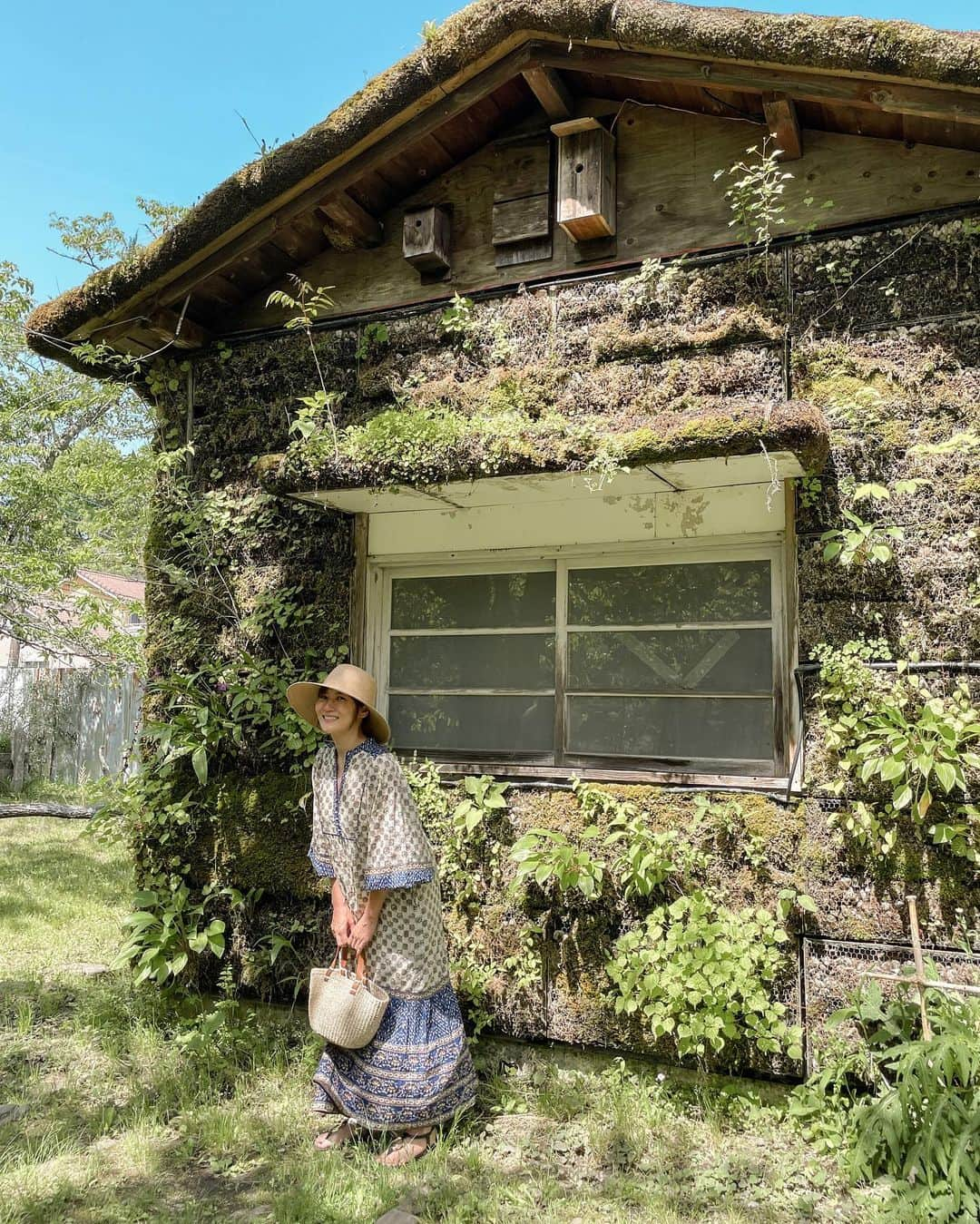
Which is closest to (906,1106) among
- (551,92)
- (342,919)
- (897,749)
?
(897,749)

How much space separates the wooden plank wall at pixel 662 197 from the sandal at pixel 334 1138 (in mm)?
4030

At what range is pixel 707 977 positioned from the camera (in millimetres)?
3828

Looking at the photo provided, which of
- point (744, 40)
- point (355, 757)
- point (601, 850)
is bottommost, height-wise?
point (601, 850)

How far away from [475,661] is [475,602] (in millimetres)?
328

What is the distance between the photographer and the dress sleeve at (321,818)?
3854mm

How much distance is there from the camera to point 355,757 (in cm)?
381

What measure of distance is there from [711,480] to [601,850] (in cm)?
177

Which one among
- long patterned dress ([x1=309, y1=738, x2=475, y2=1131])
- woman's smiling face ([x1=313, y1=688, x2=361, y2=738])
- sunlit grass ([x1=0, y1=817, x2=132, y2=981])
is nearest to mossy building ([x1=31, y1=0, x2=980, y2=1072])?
long patterned dress ([x1=309, y1=738, x2=475, y2=1131])

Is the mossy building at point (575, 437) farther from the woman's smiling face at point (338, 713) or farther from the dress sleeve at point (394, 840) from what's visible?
the woman's smiling face at point (338, 713)

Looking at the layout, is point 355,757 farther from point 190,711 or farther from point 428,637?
point 190,711

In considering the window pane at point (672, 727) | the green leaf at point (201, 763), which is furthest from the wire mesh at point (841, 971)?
the green leaf at point (201, 763)

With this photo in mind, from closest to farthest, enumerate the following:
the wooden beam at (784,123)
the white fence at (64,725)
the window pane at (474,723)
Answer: the wooden beam at (784,123)
the window pane at (474,723)
the white fence at (64,725)

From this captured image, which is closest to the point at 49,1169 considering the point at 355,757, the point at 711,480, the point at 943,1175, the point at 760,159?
the point at 355,757

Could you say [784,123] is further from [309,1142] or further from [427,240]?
[309,1142]
